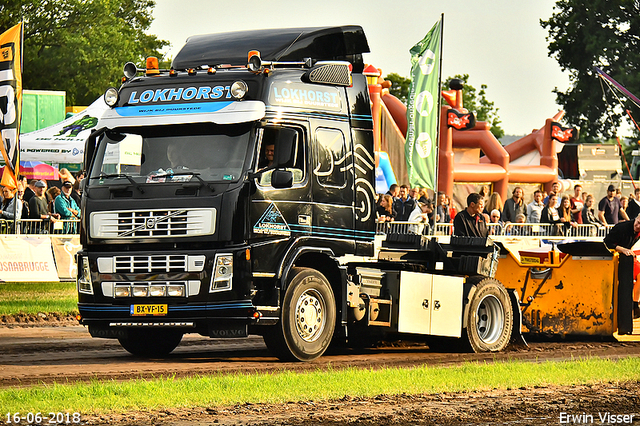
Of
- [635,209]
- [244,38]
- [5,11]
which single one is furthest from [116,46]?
[244,38]

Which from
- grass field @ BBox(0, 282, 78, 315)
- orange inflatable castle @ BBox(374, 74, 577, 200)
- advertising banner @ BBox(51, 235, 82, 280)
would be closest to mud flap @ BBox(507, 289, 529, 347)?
grass field @ BBox(0, 282, 78, 315)

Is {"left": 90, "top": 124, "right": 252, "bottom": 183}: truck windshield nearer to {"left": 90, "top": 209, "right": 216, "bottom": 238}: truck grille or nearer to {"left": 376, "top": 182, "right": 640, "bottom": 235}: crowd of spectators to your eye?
{"left": 90, "top": 209, "right": 216, "bottom": 238}: truck grille

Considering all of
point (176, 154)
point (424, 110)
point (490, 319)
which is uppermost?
point (424, 110)

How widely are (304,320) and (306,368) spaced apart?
2.87 ft

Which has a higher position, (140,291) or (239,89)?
(239,89)

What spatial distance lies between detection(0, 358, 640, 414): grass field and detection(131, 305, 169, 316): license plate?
5.37 feet

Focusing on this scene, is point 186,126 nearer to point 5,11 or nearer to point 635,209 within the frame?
point 635,209

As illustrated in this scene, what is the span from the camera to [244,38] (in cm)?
1388

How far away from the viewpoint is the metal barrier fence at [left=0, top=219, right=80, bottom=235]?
71.1 feet

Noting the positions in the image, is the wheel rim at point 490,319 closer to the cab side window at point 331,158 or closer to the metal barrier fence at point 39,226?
the cab side window at point 331,158

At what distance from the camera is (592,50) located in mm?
70375

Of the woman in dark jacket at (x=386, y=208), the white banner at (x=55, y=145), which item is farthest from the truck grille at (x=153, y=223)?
the white banner at (x=55, y=145)

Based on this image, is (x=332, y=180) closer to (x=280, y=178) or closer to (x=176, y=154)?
(x=280, y=178)

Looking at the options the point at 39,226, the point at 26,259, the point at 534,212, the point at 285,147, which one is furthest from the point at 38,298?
the point at 534,212
